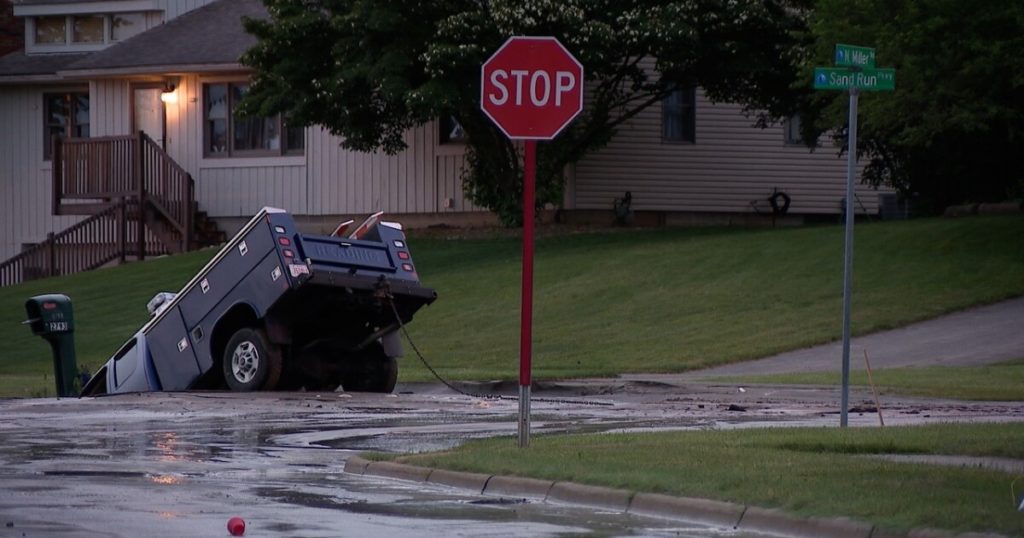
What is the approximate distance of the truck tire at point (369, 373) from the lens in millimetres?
21781

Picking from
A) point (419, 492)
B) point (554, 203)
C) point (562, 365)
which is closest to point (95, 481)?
point (419, 492)

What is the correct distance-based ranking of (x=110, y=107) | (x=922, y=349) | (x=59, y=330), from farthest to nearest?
(x=110, y=107) → (x=922, y=349) → (x=59, y=330)

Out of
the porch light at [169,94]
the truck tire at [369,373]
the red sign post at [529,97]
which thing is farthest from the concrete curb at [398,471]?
the porch light at [169,94]

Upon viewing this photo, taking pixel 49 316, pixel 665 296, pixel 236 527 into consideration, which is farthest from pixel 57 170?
pixel 236 527

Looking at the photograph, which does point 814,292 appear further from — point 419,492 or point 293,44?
point 419,492

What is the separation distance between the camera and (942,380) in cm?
2200

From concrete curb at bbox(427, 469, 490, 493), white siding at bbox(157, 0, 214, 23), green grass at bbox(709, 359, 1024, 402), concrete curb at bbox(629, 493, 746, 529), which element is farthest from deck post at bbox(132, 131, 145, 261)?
concrete curb at bbox(629, 493, 746, 529)

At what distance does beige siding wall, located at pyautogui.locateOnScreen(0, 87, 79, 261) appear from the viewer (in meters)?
48.2

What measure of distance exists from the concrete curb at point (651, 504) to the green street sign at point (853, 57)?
15.6 ft

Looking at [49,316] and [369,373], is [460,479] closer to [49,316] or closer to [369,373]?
[369,373]

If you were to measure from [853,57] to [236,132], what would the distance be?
106 feet

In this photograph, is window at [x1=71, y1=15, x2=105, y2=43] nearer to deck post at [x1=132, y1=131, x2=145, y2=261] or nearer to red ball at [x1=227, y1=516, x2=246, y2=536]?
deck post at [x1=132, y1=131, x2=145, y2=261]

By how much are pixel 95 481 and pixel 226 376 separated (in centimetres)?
874

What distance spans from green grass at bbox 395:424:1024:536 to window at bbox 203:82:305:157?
31.1m
